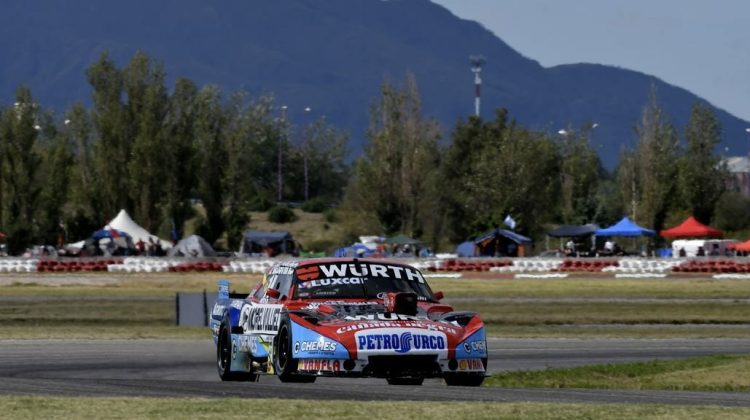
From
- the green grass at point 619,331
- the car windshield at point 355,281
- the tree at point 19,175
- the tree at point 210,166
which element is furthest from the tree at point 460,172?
the car windshield at point 355,281

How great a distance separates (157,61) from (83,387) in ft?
280

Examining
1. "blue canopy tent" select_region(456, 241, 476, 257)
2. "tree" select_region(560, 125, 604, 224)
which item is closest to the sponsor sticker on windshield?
"blue canopy tent" select_region(456, 241, 476, 257)

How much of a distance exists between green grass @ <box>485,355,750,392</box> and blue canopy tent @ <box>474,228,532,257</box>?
58.6 m

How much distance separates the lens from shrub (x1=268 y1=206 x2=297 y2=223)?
405 feet

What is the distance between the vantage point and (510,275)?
65.9 meters

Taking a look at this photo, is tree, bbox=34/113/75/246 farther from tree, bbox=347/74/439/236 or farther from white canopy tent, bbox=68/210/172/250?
tree, bbox=347/74/439/236

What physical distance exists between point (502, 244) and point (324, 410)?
239 feet

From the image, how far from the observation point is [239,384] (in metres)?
17.9

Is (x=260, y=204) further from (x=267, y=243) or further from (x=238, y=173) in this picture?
(x=267, y=243)

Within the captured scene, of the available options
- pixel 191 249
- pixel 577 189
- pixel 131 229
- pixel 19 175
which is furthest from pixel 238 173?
pixel 577 189

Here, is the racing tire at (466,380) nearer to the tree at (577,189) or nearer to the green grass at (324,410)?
the green grass at (324,410)

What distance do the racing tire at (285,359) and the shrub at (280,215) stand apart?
10547cm

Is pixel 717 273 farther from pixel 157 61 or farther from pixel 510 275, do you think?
pixel 157 61

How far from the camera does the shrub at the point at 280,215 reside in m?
123
